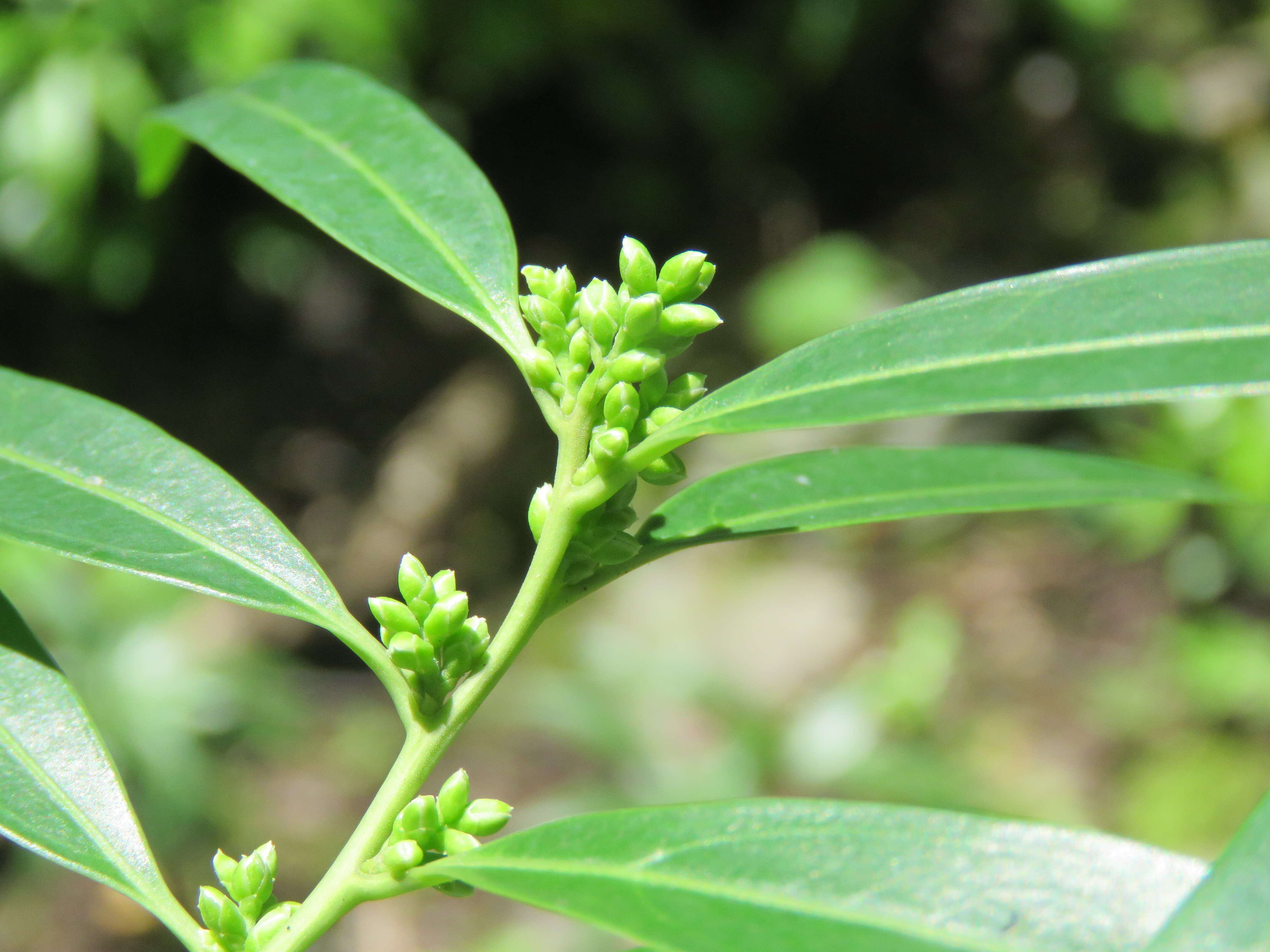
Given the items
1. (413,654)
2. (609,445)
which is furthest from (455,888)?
(609,445)

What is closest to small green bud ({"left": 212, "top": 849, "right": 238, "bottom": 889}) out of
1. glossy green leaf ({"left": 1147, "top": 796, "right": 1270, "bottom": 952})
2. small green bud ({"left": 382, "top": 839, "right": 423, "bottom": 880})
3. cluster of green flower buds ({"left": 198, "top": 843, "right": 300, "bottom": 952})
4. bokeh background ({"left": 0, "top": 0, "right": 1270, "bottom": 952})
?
cluster of green flower buds ({"left": 198, "top": 843, "right": 300, "bottom": 952})

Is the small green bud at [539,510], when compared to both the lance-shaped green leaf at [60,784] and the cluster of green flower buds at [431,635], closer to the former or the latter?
the cluster of green flower buds at [431,635]

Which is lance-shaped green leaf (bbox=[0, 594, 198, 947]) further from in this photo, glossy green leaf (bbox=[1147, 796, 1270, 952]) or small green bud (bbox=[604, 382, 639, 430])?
glossy green leaf (bbox=[1147, 796, 1270, 952])

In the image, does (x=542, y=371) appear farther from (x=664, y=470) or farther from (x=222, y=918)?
(x=222, y=918)

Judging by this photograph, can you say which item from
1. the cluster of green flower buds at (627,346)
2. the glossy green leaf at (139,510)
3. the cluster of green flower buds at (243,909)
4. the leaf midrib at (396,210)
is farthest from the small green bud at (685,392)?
the cluster of green flower buds at (243,909)

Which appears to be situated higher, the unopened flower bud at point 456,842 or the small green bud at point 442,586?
the small green bud at point 442,586

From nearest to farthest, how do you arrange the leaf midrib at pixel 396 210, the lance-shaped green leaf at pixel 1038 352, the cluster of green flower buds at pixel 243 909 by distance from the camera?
the lance-shaped green leaf at pixel 1038 352
the cluster of green flower buds at pixel 243 909
the leaf midrib at pixel 396 210
